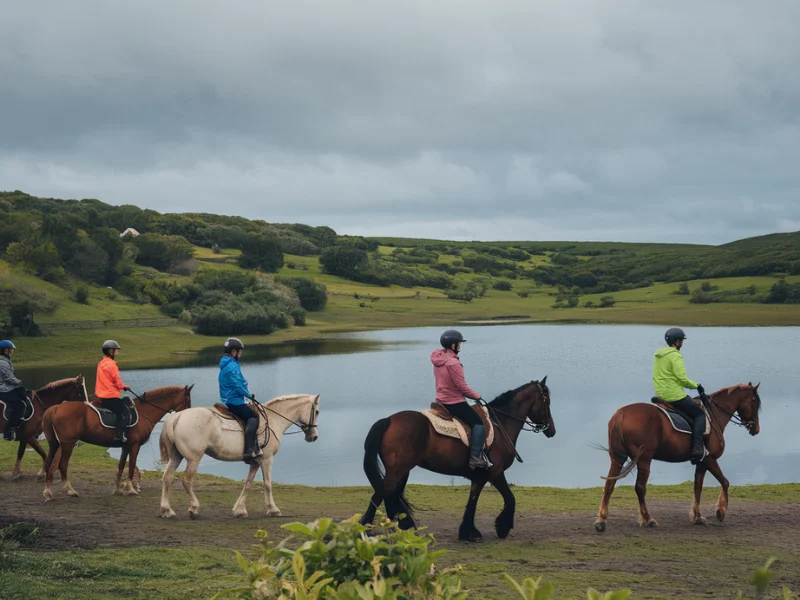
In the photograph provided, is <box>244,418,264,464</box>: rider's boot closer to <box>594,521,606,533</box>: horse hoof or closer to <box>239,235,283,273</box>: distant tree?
<box>594,521,606,533</box>: horse hoof

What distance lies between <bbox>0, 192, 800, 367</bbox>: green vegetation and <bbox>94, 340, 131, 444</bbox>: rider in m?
33.3

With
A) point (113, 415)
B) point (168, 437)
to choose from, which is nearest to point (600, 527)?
point (168, 437)

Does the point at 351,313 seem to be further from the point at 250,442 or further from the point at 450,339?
the point at 450,339

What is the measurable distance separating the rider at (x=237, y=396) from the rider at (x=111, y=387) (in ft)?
7.50

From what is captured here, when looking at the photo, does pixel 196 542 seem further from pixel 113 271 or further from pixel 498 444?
pixel 113 271

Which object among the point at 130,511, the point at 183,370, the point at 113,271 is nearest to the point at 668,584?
the point at 130,511

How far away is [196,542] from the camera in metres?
10.8

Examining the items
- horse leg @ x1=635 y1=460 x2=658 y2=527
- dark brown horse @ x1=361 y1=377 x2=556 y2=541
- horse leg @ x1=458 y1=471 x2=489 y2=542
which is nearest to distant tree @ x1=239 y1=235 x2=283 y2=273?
dark brown horse @ x1=361 y1=377 x2=556 y2=541

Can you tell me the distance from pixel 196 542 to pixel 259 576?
8.24m

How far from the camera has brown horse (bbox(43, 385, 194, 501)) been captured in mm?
14234

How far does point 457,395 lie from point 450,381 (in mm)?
232

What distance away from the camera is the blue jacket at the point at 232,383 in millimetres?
13180

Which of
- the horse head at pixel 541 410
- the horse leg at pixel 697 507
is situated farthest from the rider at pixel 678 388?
the horse head at pixel 541 410

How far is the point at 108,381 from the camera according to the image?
47.7ft
